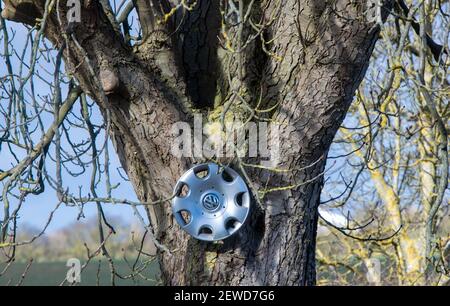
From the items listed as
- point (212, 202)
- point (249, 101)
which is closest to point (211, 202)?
point (212, 202)

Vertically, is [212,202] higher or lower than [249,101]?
lower

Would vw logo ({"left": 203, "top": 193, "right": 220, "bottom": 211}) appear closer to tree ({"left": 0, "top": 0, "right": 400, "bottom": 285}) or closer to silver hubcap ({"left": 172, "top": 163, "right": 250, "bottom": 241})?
silver hubcap ({"left": 172, "top": 163, "right": 250, "bottom": 241})

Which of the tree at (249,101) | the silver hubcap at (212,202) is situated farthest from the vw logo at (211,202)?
the tree at (249,101)

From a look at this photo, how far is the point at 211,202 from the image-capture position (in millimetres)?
3584

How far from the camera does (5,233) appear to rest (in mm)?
3918

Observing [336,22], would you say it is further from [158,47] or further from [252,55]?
[158,47]

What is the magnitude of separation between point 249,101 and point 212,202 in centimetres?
62

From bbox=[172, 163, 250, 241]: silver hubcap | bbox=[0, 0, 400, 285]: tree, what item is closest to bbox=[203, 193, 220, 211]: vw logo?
bbox=[172, 163, 250, 241]: silver hubcap

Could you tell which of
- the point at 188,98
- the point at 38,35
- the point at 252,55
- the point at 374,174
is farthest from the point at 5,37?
the point at 374,174

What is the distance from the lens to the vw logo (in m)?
3.58

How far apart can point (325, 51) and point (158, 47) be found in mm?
939

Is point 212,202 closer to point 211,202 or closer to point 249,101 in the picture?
point 211,202

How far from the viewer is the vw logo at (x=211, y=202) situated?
3582 millimetres

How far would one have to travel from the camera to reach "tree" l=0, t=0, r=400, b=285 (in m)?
3.60
